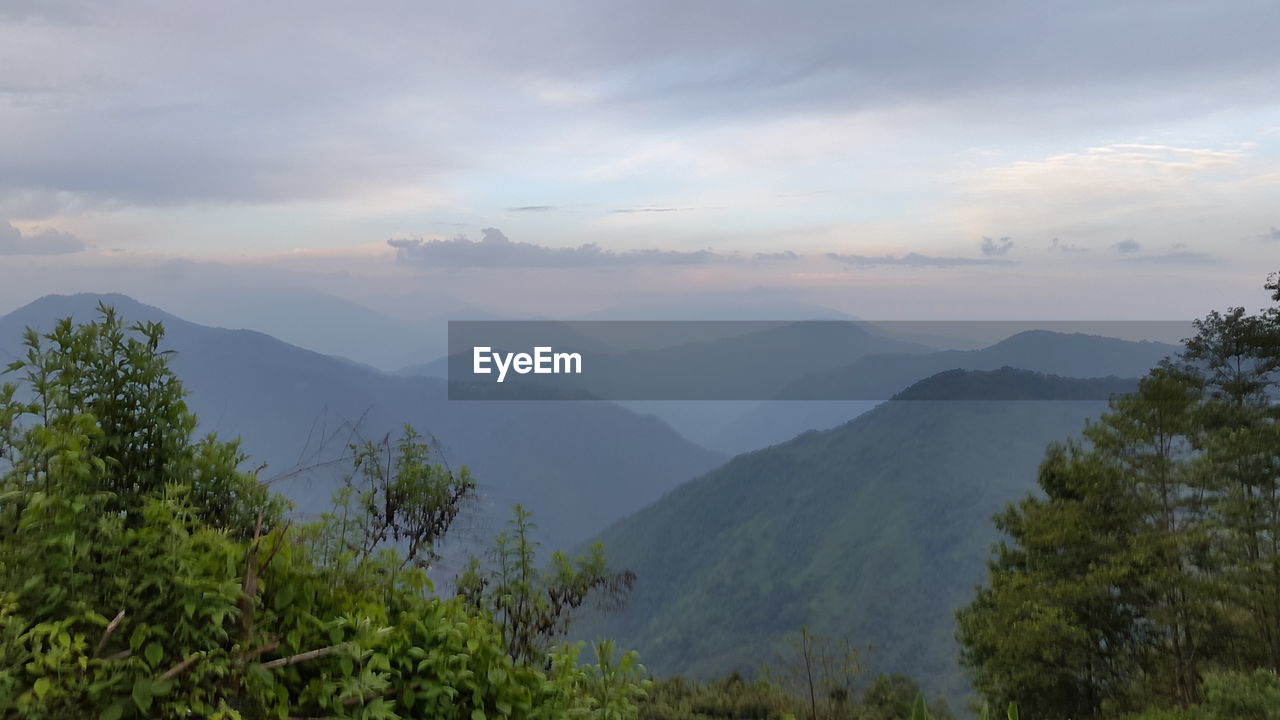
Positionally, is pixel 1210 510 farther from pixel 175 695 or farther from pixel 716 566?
pixel 716 566

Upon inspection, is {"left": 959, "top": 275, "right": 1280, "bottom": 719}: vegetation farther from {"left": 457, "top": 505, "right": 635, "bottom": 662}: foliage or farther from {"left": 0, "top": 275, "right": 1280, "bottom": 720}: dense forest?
{"left": 457, "top": 505, "right": 635, "bottom": 662}: foliage

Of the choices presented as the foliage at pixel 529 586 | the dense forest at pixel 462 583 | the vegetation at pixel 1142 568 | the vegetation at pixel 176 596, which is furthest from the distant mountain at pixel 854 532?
the vegetation at pixel 176 596

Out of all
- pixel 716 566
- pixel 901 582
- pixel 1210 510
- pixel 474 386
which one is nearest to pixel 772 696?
pixel 1210 510

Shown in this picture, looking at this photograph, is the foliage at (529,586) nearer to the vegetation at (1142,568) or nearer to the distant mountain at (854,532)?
the vegetation at (1142,568)

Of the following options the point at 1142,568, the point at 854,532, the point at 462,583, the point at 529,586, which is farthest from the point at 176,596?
the point at 854,532

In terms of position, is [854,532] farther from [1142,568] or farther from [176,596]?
[176,596]
